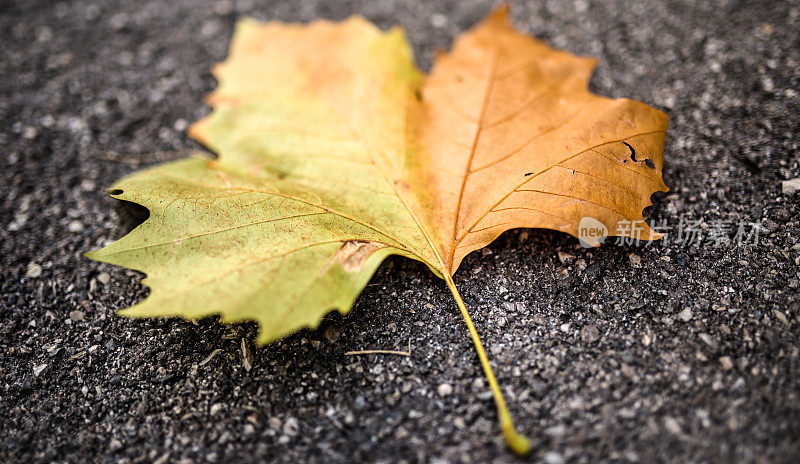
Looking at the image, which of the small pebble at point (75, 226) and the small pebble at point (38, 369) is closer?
the small pebble at point (38, 369)

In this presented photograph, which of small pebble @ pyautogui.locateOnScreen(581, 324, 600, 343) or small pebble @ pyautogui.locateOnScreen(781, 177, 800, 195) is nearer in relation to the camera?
small pebble @ pyautogui.locateOnScreen(581, 324, 600, 343)

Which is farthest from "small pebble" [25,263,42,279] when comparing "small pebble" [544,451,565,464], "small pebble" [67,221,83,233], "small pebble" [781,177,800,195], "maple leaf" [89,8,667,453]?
"small pebble" [781,177,800,195]

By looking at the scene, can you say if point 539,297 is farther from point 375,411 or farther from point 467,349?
point 375,411

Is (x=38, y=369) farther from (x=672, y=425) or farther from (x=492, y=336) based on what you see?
(x=672, y=425)

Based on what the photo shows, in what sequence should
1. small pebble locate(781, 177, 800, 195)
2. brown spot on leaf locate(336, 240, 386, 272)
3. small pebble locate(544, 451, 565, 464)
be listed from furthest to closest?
1. small pebble locate(781, 177, 800, 195)
2. brown spot on leaf locate(336, 240, 386, 272)
3. small pebble locate(544, 451, 565, 464)

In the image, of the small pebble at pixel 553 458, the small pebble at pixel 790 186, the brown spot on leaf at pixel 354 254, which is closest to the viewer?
the small pebble at pixel 553 458

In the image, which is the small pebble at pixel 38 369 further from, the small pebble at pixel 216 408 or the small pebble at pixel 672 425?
the small pebble at pixel 672 425

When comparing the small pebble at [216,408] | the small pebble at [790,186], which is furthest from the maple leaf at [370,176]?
the small pebble at [790,186]

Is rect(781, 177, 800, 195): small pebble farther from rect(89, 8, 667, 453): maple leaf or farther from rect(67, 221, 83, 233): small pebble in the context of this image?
rect(67, 221, 83, 233): small pebble

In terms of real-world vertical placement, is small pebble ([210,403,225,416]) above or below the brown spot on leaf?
below
